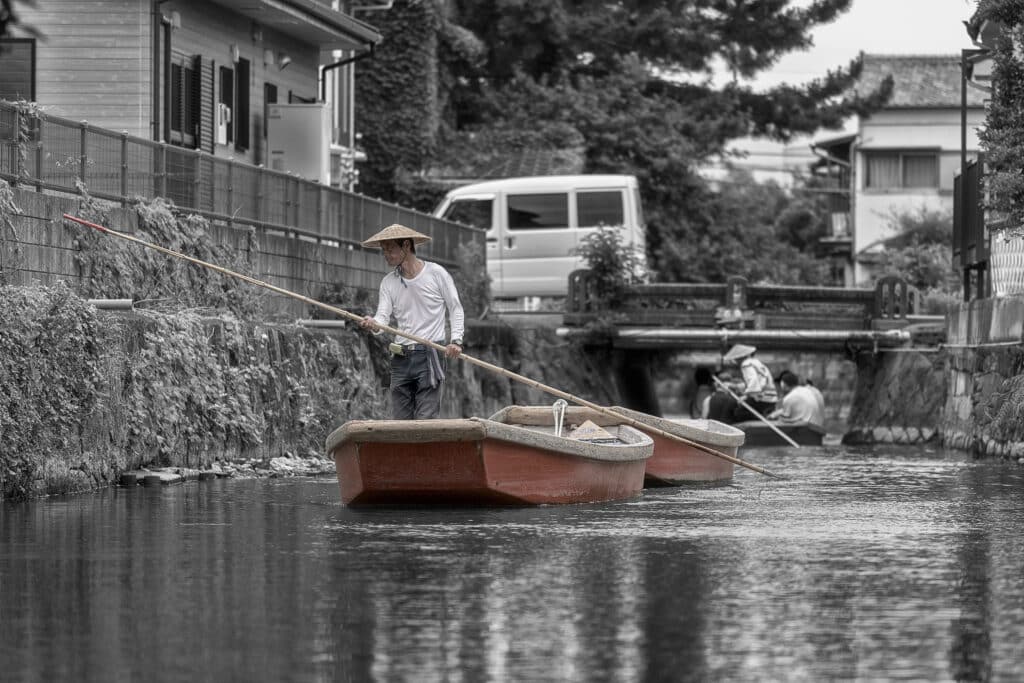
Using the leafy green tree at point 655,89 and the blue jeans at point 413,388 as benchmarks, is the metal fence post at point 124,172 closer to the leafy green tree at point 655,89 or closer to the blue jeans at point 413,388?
the blue jeans at point 413,388

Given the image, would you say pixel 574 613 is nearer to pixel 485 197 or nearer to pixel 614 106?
pixel 485 197

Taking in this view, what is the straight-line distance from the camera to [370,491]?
542 inches

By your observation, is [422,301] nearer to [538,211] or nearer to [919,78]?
[538,211]

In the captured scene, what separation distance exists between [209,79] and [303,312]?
6.26 meters

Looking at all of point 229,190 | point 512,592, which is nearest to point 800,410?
point 229,190

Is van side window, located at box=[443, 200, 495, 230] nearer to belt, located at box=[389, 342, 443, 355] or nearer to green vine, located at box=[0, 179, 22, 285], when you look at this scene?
green vine, located at box=[0, 179, 22, 285]

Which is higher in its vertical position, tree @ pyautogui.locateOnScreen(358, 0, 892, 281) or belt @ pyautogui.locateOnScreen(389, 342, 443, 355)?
tree @ pyautogui.locateOnScreen(358, 0, 892, 281)

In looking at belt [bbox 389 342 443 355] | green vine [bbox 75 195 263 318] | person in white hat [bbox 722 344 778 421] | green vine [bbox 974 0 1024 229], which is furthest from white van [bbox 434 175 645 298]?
belt [bbox 389 342 443 355]

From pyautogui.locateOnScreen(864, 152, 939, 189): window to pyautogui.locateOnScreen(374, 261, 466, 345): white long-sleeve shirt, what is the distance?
47.2 m

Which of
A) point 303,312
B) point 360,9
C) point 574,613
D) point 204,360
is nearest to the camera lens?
point 574,613

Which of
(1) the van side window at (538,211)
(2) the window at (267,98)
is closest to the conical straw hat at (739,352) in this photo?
(1) the van side window at (538,211)

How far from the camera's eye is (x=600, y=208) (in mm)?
36594

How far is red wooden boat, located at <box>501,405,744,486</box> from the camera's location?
17250 mm

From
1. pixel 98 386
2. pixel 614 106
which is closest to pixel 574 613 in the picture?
pixel 98 386
